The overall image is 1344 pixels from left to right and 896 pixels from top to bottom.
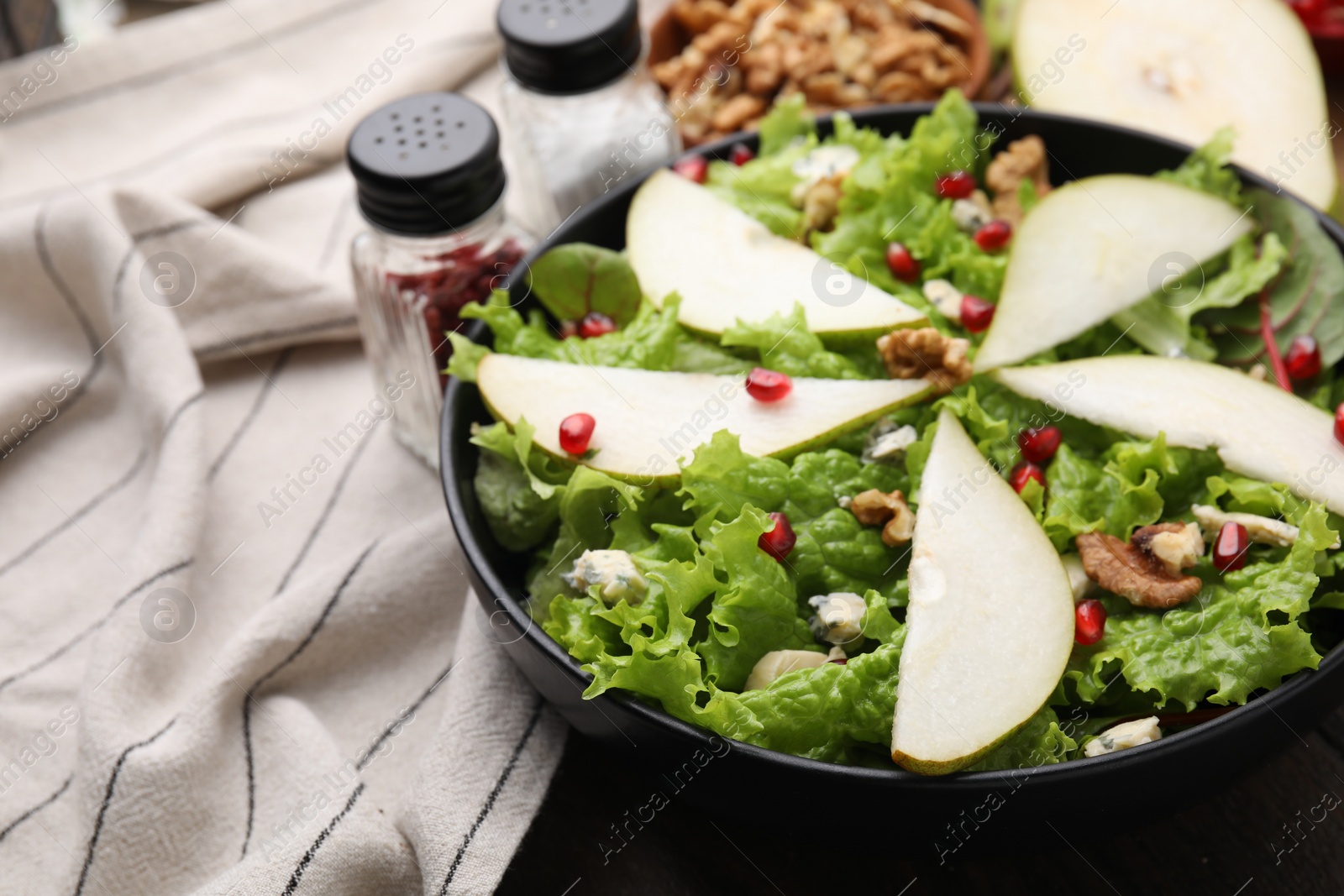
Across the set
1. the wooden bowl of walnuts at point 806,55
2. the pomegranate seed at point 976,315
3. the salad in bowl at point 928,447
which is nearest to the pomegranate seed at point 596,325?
the salad in bowl at point 928,447

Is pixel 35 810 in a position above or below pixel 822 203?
below

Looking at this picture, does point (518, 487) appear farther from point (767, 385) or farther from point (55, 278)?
point (55, 278)

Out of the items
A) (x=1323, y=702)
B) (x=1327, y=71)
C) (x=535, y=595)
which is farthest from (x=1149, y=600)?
(x=1327, y=71)

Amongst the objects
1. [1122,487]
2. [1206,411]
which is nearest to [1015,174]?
[1206,411]

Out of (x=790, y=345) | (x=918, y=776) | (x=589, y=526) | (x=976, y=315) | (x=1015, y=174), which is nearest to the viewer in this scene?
(x=918, y=776)

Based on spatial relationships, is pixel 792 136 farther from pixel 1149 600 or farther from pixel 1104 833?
pixel 1104 833

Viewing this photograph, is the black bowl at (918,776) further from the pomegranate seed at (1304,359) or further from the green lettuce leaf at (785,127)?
the green lettuce leaf at (785,127)
